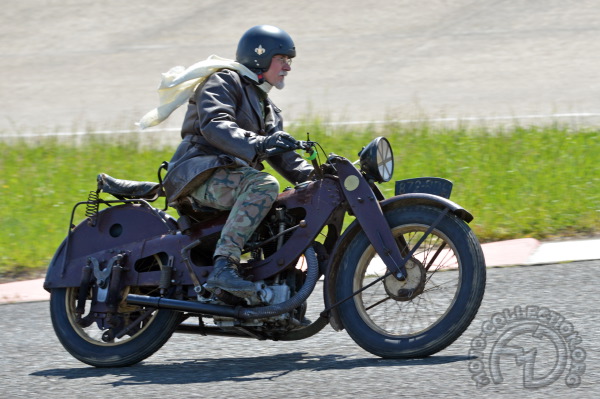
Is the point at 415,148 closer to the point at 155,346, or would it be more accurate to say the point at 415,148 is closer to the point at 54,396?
the point at 155,346

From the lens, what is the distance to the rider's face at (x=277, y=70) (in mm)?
5590

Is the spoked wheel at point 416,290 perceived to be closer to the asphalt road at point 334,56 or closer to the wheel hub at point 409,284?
the wheel hub at point 409,284

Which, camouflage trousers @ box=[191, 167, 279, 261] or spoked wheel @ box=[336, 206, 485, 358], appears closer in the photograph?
spoked wheel @ box=[336, 206, 485, 358]

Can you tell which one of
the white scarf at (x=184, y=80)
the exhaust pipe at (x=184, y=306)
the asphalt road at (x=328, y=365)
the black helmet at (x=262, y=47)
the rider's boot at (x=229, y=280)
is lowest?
the asphalt road at (x=328, y=365)

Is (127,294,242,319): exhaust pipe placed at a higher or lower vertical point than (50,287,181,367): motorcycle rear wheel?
higher

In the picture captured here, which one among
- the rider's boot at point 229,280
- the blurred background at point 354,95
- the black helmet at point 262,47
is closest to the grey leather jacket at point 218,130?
the black helmet at point 262,47

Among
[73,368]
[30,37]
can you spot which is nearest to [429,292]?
[73,368]

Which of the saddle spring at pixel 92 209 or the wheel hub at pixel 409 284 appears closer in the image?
the wheel hub at pixel 409 284

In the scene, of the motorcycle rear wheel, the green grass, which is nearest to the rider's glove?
the motorcycle rear wheel

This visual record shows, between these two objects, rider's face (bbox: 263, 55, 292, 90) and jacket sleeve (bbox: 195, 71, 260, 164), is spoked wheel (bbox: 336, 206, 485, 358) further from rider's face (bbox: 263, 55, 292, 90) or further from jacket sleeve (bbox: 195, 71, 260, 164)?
rider's face (bbox: 263, 55, 292, 90)

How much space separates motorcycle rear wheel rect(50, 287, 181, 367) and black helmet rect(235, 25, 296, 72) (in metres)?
1.33

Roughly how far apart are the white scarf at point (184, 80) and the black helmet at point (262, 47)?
54mm

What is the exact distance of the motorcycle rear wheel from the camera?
5.63 metres

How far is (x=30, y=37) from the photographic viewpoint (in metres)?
16.8
